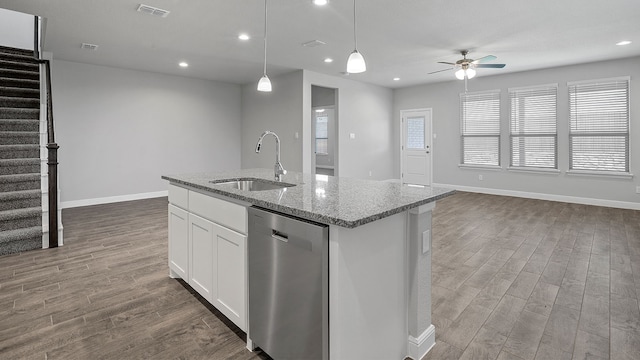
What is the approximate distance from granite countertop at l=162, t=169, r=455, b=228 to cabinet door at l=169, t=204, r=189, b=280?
335mm

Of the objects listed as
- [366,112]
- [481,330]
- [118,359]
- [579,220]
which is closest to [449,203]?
[579,220]

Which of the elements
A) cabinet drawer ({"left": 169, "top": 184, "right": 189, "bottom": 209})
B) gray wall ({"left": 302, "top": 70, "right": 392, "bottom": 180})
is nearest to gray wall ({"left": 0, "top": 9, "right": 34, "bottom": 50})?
gray wall ({"left": 302, "top": 70, "right": 392, "bottom": 180})

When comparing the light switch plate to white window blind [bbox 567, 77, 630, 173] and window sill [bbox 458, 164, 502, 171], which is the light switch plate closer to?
white window blind [bbox 567, 77, 630, 173]

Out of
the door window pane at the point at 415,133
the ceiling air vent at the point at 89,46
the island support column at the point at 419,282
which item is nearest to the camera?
the island support column at the point at 419,282

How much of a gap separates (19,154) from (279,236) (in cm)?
463

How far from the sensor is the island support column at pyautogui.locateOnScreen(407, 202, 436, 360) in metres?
1.76

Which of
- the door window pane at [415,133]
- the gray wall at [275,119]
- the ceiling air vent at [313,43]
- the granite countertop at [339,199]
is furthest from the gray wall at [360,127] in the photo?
the granite countertop at [339,199]

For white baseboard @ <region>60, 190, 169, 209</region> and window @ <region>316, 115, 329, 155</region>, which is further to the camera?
window @ <region>316, 115, 329, 155</region>

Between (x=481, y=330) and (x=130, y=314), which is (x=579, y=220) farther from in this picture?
(x=130, y=314)

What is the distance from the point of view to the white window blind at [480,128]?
285 inches

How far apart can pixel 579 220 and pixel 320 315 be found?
511 cm

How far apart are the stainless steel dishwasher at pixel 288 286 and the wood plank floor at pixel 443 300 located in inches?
10.7

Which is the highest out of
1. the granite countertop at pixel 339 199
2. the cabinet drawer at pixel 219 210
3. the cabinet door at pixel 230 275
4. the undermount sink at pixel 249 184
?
the undermount sink at pixel 249 184

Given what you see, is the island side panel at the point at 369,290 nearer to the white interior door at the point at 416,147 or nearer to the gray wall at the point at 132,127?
the gray wall at the point at 132,127
